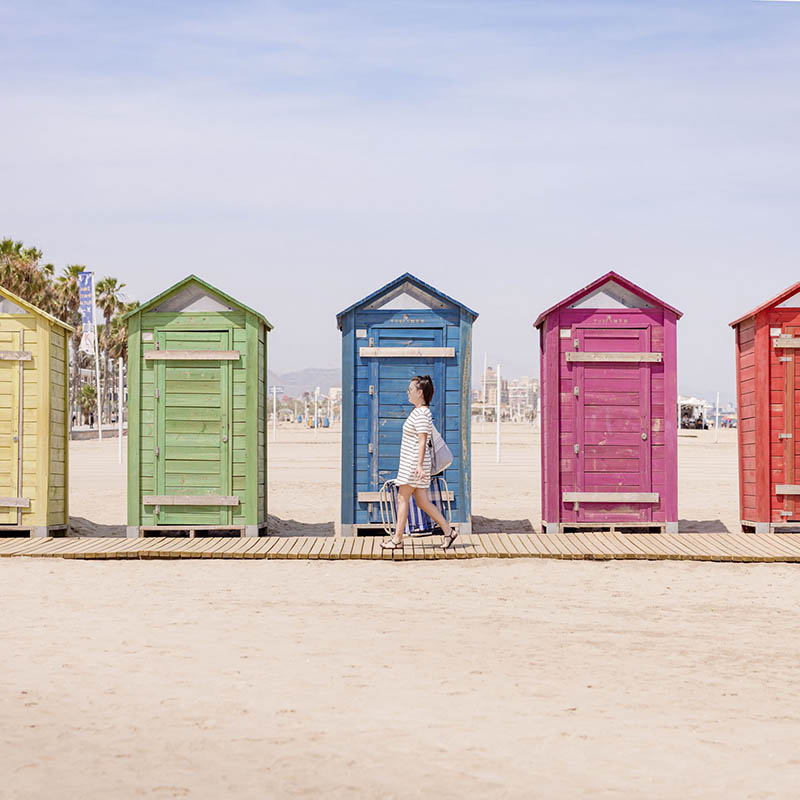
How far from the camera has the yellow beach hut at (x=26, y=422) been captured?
410 inches

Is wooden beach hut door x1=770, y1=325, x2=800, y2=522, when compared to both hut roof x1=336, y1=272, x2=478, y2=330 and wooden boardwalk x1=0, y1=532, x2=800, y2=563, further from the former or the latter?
hut roof x1=336, y1=272, x2=478, y2=330

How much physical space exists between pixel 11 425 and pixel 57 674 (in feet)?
19.1

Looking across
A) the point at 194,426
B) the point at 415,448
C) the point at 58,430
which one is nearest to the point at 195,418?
the point at 194,426

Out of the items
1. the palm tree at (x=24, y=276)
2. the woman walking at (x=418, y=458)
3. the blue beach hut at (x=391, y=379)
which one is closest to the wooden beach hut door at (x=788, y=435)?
the blue beach hut at (x=391, y=379)

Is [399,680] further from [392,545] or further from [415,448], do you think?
[392,545]

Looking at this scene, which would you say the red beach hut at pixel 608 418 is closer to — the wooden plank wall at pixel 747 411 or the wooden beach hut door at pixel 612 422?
the wooden beach hut door at pixel 612 422

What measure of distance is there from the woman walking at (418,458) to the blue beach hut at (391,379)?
118 cm

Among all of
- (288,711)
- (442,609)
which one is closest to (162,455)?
(442,609)

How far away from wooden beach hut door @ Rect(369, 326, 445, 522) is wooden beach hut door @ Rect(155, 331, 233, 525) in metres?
1.38

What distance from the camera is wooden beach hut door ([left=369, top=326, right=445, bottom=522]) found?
10523mm

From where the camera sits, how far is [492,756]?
394 cm

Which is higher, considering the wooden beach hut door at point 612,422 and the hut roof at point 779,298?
the hut roof at point 779,298

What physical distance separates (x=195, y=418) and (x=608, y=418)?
3952 millimetres

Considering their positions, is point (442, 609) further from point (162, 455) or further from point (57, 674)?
point (162, 455)
